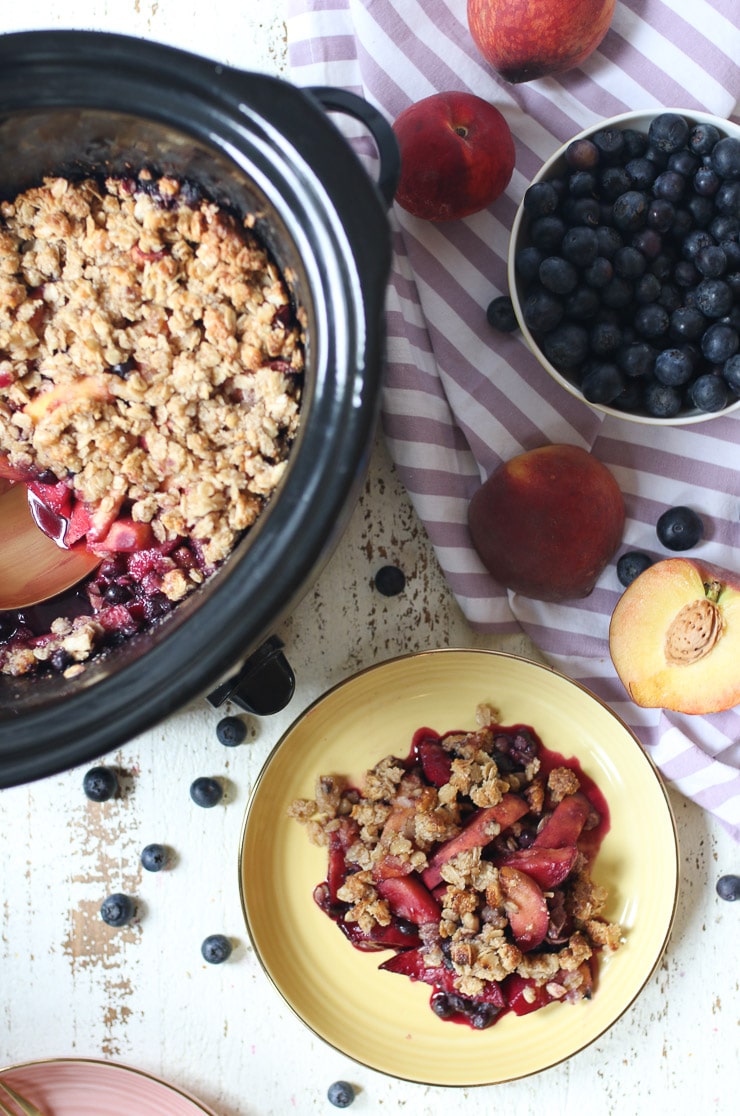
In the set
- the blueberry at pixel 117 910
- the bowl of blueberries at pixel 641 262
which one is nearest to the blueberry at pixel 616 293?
the bowl of blueberries at pixel 641 262

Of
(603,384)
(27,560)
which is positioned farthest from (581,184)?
(27,560)

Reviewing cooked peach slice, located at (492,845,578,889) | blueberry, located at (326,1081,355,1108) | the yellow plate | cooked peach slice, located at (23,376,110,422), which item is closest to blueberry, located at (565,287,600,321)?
the yellow plate

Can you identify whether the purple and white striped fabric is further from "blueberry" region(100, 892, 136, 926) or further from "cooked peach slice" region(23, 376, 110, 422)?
"blueberry" region(100, 892, 136, 926)

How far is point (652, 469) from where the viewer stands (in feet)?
4.31

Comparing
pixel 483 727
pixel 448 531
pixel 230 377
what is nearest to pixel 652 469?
pixel 448 531

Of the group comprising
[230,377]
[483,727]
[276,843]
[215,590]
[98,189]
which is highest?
[98,189]

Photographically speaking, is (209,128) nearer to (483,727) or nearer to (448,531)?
(448,531)

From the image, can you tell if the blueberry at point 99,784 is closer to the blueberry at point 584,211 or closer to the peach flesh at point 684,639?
the peach flesh at point 684,639

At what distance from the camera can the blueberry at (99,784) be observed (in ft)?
4.37

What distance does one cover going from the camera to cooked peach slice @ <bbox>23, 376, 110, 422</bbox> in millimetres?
1016

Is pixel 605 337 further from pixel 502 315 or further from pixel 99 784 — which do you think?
pixel 99 784

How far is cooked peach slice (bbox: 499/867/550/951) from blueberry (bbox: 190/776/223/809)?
402 millimetres

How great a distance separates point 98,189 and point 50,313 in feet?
0.46

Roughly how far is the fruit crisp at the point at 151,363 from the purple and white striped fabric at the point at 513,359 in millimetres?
316
